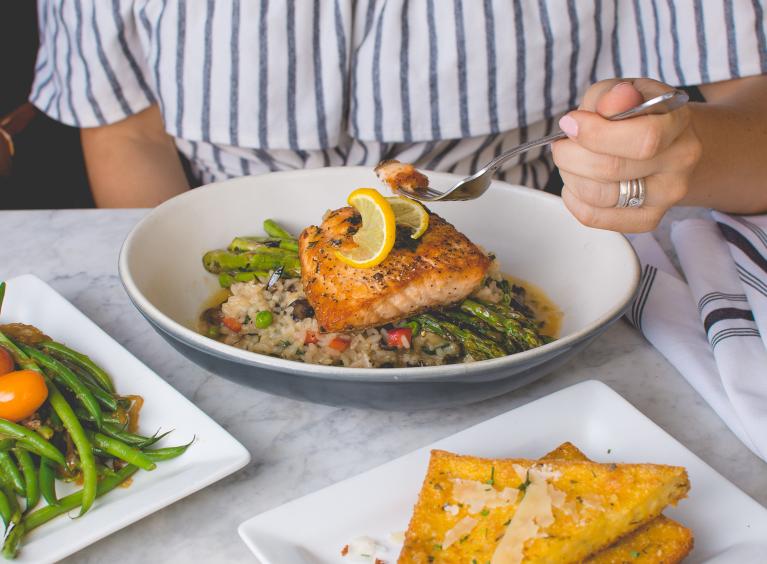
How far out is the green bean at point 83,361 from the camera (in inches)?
60.4

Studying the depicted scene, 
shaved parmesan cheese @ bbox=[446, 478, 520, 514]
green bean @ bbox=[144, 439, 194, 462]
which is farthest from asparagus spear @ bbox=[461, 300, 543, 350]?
green bean @ bbox=[144, 439, 194, 462]

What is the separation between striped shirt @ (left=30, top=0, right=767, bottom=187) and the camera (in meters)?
2.41

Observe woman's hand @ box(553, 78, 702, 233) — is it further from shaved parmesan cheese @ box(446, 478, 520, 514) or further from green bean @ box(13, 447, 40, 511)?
green bean @ box(13, 447, 40, 511)

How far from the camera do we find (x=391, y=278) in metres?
1.56

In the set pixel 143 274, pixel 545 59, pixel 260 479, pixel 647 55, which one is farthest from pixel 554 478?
pixel 647 55

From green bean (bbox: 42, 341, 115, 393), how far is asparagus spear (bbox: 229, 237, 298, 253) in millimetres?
516

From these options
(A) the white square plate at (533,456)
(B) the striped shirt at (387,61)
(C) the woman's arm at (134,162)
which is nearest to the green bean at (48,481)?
(A) the white square plate at (533,456)

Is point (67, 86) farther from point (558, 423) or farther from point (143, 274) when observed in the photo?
point (558, 423)

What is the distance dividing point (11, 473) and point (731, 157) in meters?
1.82

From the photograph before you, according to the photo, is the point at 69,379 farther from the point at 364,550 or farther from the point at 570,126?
the point at 570,126

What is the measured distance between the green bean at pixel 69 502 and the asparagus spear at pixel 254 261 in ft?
2.28

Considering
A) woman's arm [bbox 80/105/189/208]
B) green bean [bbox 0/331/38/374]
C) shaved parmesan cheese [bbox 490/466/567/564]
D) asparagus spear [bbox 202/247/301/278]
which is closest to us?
shaved parmesan cheese [bbox 490/466/567/564]

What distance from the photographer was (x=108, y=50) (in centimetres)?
263

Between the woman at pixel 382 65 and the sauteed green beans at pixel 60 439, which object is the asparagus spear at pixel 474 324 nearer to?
the sauteed green beans at pixel 60 439
